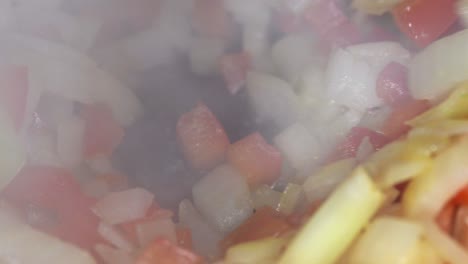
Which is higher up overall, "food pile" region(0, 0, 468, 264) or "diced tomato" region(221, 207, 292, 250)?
"food pile" region(0, 0, 468, 264)

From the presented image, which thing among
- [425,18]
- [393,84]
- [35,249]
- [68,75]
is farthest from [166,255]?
[425,18]

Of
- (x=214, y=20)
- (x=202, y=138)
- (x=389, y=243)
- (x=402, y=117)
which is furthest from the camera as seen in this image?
(x=214, y=20)

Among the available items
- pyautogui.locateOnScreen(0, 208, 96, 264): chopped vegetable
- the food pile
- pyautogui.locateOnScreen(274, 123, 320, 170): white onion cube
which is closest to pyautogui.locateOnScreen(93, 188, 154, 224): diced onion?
the food pile

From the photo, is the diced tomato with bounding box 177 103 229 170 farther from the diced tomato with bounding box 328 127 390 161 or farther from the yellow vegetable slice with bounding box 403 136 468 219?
the yellow vegetable slice with bounding box 403 136 468 219

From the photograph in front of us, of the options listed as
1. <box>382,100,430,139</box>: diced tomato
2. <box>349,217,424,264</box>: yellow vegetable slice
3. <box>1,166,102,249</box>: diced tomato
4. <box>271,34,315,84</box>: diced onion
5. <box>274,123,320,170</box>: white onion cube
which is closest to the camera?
<box>349,217,424,264</box>: yellow vegetable slice

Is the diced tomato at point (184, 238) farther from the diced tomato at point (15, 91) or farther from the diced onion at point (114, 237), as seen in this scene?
the diced tomato at point (15, 91)

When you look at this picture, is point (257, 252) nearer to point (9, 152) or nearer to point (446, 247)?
A: point (446, 247)

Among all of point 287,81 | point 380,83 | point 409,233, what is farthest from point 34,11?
point 409,233
